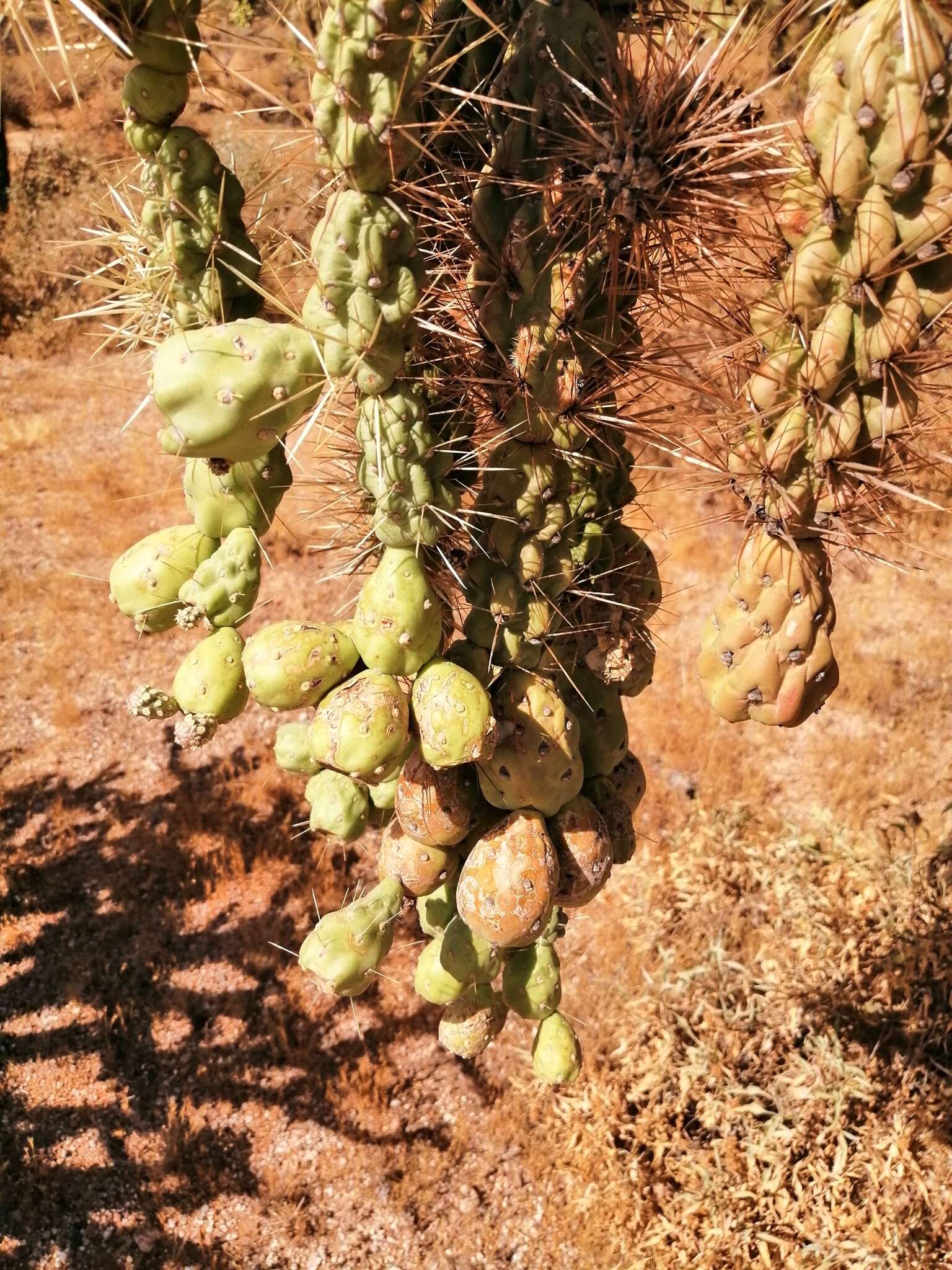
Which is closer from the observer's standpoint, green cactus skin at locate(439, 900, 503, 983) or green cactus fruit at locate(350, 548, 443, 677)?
green cactus fruit at locate(350, 548, 443, 677)

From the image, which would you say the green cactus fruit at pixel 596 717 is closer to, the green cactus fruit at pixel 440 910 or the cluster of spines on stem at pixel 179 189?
the green cactus fruit at pixel 440 910

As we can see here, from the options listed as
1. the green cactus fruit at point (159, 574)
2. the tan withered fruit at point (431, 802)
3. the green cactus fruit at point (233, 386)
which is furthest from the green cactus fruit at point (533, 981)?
the green cactus fruit at point (233, 386)

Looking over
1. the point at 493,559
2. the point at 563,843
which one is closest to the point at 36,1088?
the point at 563,843

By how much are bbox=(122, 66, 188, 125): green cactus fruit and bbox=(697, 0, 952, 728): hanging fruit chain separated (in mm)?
766

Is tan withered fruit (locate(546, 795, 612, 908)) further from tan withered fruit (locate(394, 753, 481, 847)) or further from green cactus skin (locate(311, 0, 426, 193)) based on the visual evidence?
green cactus skin (locate(311, 0, 426, 193))

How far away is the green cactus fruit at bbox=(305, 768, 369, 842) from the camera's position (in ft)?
4.89

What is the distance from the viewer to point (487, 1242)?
124 inches

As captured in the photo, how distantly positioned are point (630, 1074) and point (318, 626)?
9.58 feet

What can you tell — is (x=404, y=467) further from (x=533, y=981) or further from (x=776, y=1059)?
(x=776, y=1059)

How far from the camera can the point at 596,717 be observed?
163cm

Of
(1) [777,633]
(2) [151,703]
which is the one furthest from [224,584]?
(1) [777,633]

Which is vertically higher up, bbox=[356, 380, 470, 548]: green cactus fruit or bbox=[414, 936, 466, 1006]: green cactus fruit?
bbox=[356, 380, 470, 548]: green cactus fruit

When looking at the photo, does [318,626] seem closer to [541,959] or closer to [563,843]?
[563,843]

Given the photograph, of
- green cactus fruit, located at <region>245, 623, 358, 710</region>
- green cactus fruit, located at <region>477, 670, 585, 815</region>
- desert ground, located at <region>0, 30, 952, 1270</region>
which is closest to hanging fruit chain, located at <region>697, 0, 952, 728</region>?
green cactus fruit, located at <region>477, 670, 585, 815</region>
